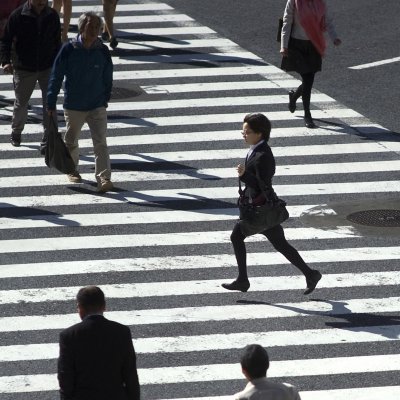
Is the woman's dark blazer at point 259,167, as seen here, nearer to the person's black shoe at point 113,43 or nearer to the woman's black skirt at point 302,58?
the woman's black skirt at point 302,58

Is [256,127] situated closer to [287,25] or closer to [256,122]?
[256,122]

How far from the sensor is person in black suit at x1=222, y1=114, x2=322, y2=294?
1115 cm

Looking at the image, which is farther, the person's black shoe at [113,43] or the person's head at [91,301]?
the person's black shoe at [113,43]

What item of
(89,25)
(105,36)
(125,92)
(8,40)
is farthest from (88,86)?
(105,36)

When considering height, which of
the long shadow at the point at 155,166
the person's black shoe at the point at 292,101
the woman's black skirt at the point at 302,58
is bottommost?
the long shadow at the point at 155,166

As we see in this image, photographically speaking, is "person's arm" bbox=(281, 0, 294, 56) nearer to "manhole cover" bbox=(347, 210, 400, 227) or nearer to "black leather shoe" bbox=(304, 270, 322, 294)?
"manhole cover" bbox=(347, 210, 400, 227)

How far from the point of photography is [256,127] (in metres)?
11.1

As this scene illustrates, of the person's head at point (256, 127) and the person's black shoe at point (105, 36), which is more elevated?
the person's head at point (256, 127)

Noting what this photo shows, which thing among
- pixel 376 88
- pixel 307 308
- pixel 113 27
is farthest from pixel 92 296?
pixel 113 27

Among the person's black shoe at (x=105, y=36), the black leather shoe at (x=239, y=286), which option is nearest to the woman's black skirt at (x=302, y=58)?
the person's black shoe at (x=105, y=36)

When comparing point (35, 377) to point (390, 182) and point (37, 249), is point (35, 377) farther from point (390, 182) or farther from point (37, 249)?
point (390, 182)

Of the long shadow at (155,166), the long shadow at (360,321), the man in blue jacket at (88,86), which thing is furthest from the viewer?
the long shadow at (155,166)

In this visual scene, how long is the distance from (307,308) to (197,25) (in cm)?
1216

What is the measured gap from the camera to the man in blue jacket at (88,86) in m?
14.4
